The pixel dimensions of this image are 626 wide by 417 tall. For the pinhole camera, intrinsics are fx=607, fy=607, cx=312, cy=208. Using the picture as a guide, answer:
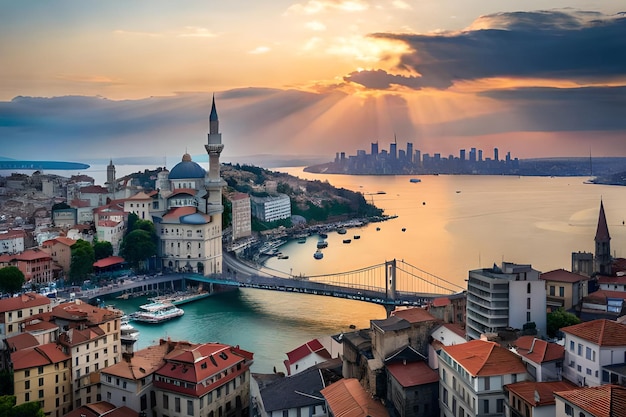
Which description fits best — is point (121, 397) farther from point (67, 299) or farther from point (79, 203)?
point (79, 203)

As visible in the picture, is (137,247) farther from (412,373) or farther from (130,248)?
(412,373)

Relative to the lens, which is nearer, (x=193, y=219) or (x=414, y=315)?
(x=414, y=315)

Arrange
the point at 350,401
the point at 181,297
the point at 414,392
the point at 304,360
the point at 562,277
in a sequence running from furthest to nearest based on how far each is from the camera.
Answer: the point at 181,297
the point at 562,277
the point at 304,360
the point at 414,392
the point at 350,401

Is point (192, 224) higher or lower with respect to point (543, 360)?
higher

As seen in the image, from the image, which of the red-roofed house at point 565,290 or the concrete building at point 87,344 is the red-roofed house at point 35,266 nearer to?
the concrete building at point 87,344

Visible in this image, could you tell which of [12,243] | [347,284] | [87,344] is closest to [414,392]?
[87,344]

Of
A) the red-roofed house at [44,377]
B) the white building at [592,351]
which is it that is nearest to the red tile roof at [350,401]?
the white building at [592,351]

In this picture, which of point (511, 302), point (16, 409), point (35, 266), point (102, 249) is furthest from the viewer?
point (102, 249)

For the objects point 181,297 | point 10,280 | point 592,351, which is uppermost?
point 592,351
